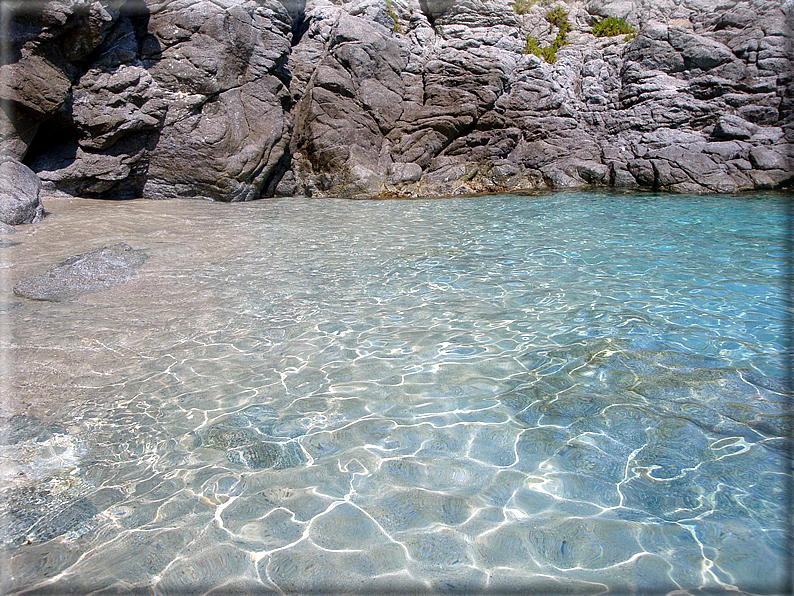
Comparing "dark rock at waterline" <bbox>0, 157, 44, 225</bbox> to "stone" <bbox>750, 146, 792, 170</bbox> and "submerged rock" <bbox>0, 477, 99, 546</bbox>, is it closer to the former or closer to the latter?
"submerged rock" <bbox>0, 477, 99, 546</bbox>

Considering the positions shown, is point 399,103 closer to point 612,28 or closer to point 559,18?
point 559,18

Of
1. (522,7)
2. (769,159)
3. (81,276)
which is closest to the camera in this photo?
(81,276)

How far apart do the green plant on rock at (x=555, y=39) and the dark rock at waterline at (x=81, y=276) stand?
16450mm

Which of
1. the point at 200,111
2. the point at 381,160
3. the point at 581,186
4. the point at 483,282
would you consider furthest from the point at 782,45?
the point at 200,111

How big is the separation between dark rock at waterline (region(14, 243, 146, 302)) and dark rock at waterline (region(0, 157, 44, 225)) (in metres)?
3.02

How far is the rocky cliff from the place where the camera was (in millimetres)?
12359

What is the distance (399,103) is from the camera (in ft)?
54.4

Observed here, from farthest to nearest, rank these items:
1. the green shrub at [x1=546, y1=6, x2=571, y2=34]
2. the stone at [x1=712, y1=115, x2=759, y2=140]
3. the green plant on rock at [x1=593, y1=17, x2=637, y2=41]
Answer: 1. the green shrub at [x1=546, y1=6, x2=571, y2=34]
2. the green plant on rock at [x1=593, y1=17, x2=637, y2=41]
3. the stone at [x1=712, y1=115, x2=759, y2=140]

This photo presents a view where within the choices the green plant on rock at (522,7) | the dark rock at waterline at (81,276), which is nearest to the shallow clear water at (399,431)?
the dark rock at waterline at (81,276)

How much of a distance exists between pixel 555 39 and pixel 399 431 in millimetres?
20521

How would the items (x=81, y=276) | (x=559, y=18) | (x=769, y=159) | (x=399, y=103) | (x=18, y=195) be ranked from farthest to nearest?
(x=559, y=18) < (x=399, y=103) < (x=769, y=159) < (x=18, y=195) < (x=81, y=276)

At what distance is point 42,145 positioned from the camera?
12.1 metres

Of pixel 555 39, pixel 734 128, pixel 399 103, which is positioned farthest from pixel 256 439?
pixel 555 39

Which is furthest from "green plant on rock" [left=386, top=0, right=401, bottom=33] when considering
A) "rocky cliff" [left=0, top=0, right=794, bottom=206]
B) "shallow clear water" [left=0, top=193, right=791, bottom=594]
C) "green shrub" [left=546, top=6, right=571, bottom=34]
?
"shallow clear water" [left=0, top=193, right=791, bottom=594]
